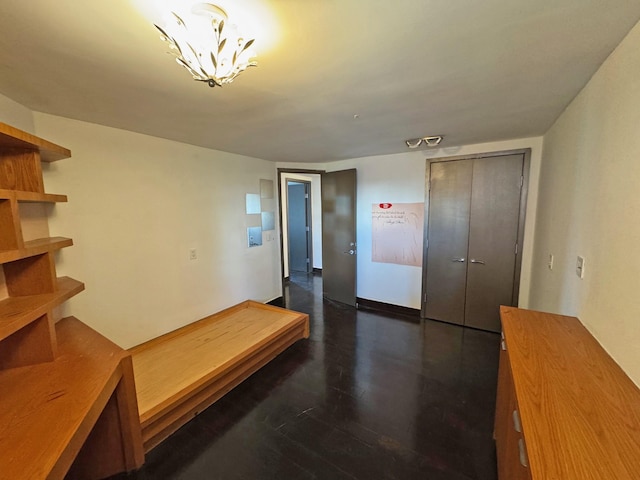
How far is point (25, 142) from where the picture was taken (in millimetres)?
1237

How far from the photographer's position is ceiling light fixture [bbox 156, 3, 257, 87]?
934mm

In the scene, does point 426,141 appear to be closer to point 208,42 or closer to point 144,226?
point 208,42

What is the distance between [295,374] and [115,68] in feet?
7.96

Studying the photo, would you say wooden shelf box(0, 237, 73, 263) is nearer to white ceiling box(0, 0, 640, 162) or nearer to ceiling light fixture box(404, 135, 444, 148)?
white ceiling box(0, 0, 640, 162)

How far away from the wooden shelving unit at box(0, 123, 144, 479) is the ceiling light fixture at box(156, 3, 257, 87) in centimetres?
82

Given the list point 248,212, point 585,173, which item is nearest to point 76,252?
point 248,212

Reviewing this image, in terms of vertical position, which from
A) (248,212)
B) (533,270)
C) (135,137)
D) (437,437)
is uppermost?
(135,137)

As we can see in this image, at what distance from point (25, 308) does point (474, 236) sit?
3.68 m

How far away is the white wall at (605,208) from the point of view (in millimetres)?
1009

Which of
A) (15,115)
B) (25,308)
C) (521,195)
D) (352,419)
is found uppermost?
(15,115)

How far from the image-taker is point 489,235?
9.77ft

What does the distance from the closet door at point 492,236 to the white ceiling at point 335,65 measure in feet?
2.29

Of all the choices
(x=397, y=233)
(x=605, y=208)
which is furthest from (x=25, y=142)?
(x=397, y=233)

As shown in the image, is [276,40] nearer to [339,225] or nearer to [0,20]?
[0,20]
